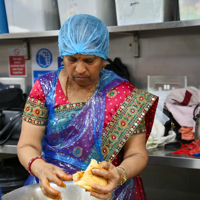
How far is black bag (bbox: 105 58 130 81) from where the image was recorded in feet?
6.96

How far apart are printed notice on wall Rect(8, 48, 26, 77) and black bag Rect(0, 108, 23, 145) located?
609mm

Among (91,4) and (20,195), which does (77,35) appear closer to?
(20,195)

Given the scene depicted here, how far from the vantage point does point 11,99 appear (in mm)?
2125

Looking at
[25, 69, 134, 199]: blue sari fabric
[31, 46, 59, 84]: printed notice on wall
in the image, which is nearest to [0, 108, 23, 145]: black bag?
[31, 46, 59, 84]: printed notice on wall

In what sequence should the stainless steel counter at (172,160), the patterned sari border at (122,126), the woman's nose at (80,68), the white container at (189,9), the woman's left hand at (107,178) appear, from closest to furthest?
1. the woman's left hand at (107,178)
2. the woman's nose at (80,68)
3. the patterned sari border at (122,126)
4. the stainless steel counter at (172,160)
5. the white container at (189,9)

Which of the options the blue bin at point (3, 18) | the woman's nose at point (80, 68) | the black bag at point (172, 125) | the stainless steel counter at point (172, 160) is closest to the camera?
the woman's nose at point (80, 68)

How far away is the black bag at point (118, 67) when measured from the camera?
2.12m

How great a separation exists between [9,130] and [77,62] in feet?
3.47

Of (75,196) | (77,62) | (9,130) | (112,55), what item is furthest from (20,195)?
(112,55)

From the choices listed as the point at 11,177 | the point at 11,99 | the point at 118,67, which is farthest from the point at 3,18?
the point at 11,177

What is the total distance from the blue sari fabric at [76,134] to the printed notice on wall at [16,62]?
1.38 meters

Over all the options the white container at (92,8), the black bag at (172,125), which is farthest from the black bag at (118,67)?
the black bag at (172,125)

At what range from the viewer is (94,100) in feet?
3.89

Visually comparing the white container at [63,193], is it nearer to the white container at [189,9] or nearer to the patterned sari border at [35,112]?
the patterned sari border at [35,112]
